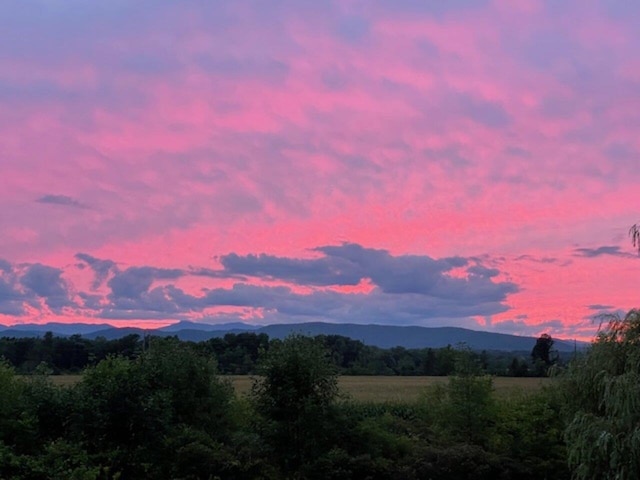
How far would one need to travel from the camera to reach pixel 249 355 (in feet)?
173

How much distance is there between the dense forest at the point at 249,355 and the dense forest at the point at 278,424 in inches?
40.0

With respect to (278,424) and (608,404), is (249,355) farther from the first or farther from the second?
(608,404)

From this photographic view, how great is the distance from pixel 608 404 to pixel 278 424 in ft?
34.1

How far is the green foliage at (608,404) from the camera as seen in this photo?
18.6 meters

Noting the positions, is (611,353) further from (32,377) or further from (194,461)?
(32,377)

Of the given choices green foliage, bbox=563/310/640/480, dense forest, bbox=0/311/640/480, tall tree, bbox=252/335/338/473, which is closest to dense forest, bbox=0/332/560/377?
tall tree, bbox=252/335/338/473

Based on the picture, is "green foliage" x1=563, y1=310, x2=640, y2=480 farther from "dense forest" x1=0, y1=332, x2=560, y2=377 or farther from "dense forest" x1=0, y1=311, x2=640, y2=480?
"dense forest" x1=0, y1=332, x2=560, y2=377

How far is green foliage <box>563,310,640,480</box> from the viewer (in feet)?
61.2

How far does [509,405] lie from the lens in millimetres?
29594

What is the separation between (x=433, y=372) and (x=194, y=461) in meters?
64.5

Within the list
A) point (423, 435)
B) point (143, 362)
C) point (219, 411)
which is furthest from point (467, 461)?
point (143, 362)

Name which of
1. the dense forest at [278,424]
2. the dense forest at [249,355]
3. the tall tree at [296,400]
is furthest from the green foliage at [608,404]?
the tall tree at [296,400]

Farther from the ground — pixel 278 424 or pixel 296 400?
pixel 296 400

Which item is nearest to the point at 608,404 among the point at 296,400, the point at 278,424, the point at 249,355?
the point at 296,400
